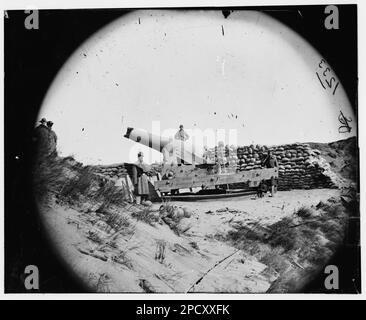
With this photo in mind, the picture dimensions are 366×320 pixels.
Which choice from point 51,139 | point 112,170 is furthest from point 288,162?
point 51,139

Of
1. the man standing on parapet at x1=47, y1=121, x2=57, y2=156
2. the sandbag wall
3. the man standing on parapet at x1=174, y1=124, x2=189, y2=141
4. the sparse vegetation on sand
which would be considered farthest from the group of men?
the sparse vegetation on sand

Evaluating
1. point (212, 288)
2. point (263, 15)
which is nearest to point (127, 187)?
Result: point (212, 288)

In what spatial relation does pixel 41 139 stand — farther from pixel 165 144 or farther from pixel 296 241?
pixel 296 241
